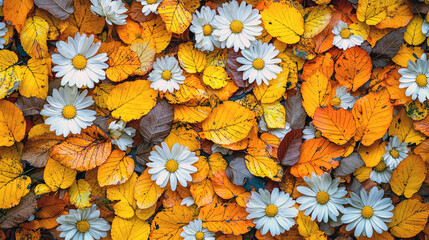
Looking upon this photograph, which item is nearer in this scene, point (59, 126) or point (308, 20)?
point (59, 126)

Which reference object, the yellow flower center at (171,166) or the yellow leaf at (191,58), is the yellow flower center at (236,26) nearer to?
the yellow leaf at (191,58)

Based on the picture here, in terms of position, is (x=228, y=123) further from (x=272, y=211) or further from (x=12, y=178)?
(x=12, y=178)

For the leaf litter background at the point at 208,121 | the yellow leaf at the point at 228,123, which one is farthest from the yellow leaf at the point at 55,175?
the yellow leaf at the point at 228,123

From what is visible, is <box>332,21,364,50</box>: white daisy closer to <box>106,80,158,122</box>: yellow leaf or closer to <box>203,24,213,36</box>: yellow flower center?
<box>203,24,213,36</box>: yellow flower center

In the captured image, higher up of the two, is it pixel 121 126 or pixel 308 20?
pixel 308 20

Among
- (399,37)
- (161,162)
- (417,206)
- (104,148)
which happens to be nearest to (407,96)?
(399,37)

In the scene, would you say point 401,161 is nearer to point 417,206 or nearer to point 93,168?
point 417,206
